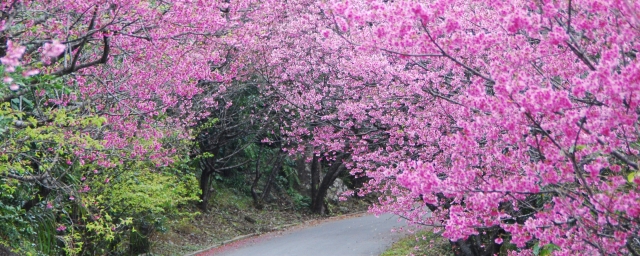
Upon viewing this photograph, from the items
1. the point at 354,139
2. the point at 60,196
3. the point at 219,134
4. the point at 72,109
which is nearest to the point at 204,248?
the point at 219,134

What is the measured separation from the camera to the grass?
14.3 m

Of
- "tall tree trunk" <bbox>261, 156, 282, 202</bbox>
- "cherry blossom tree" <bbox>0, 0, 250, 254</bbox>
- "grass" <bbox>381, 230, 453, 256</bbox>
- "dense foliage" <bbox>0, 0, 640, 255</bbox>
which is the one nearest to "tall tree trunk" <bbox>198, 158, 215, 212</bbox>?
"dense foliage" <bbox>0, 0, 640, 255</bbox>

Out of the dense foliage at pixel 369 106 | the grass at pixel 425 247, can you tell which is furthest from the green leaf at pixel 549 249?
the grass at pixel 425 247

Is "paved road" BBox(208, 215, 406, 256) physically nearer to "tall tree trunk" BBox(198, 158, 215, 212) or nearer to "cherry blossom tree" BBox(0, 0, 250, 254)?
"tall tree trunk" BBox(198, 158, 215, 212)

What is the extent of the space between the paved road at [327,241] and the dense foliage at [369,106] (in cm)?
239

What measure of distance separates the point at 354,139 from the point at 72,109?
6795 millimetres

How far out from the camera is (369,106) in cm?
1223

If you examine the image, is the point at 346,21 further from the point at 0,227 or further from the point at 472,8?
the point at 0,227

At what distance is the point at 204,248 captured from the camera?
1730 centimetres

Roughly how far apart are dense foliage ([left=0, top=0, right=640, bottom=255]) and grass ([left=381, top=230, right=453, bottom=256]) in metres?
2.35

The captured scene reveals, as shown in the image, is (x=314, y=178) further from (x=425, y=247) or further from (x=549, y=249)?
(x=549, y=249)

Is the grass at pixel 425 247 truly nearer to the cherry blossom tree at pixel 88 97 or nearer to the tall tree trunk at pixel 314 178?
the cherry blossom tree at pixel 88 97

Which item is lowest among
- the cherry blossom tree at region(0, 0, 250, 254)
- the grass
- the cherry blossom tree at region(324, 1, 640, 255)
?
the grass

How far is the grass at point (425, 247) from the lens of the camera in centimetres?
1428
